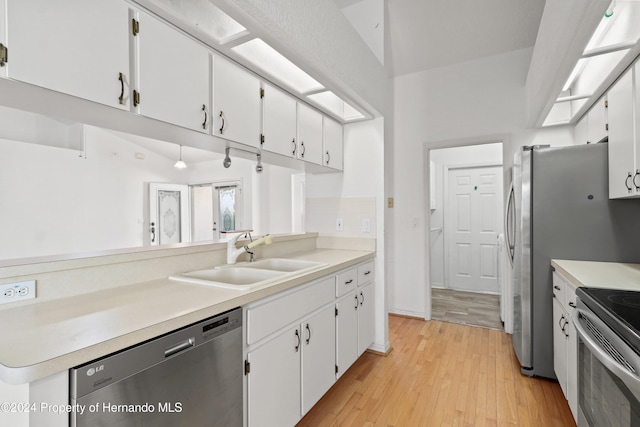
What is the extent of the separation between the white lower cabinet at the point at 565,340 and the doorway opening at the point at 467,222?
87.7 inches

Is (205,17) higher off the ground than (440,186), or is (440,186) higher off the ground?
(205,17)

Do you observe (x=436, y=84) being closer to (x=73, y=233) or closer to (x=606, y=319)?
(x=606, y=319)

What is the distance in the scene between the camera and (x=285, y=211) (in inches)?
200

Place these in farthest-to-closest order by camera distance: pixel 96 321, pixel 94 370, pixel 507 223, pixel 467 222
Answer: pixel 467 222 → pixel 507 223 → pixel 96 321 → pixel 94 370

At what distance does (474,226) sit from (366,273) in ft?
10.1

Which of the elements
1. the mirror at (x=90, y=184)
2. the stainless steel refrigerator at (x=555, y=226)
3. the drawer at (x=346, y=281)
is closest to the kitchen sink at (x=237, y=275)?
the drawer at (x=346, y=281)

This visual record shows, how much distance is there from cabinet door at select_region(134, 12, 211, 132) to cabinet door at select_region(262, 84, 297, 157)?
1.48 ft

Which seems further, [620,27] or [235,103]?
[235,103]

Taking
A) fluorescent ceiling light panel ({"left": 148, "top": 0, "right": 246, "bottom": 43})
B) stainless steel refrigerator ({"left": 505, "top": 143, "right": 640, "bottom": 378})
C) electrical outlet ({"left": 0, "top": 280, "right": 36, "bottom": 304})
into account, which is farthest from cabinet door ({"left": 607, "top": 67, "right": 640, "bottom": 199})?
electrical outlet ({"left": 0, "top": 280, "right": 36, "bottom": 304})

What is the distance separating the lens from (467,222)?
4.77 m

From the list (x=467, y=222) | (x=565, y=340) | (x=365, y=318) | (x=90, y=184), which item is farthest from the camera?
(x=467, y=222)

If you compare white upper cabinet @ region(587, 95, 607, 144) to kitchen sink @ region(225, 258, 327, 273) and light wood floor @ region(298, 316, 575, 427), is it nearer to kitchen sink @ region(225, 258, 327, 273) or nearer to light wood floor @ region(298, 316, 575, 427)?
light wood floor @ region(298, 316, 575, 427)

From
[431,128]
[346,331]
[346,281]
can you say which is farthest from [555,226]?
[431,128]

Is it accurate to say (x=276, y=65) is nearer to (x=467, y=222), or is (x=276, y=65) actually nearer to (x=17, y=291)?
(x=17, y=291)
